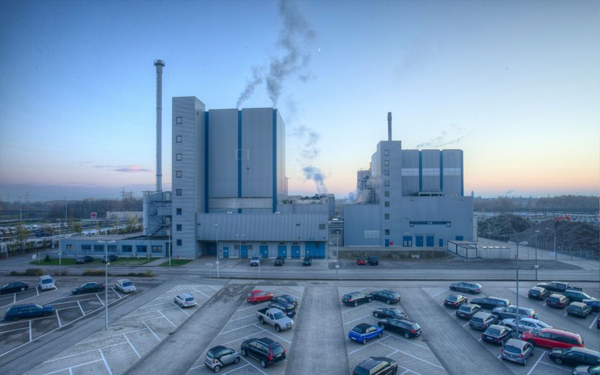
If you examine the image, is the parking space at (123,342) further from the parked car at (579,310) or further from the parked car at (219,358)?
the parked car at (579,310)

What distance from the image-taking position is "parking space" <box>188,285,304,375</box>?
14.2 meters

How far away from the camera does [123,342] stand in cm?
1681

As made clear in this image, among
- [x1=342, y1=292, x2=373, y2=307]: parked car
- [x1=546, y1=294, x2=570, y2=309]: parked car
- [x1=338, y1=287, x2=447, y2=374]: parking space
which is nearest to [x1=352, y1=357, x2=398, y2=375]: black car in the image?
[x1=338, y1=287, x2=447, y2=374]: parking space

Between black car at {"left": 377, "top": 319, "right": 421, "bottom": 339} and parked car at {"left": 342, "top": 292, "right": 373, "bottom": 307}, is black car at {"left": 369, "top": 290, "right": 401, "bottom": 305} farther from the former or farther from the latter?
black car at {"left": 377, "top": 319, "right": 421, "bottom": 339}

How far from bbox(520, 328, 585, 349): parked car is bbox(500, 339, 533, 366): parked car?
1415 mm

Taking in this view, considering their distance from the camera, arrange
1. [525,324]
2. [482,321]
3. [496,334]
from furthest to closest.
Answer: [482,321], [525,324], [496,334]

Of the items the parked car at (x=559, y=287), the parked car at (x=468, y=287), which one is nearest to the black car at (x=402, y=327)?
the parked car at (x=468, y=287)

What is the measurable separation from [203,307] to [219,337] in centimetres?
584

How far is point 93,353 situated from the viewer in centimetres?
1559

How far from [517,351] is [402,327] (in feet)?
18.0

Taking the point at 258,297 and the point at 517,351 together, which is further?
the point at 258,297

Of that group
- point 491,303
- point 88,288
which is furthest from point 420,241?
point 88,288

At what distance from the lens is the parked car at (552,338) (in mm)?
15531

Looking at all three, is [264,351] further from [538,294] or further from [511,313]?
[538,294]
